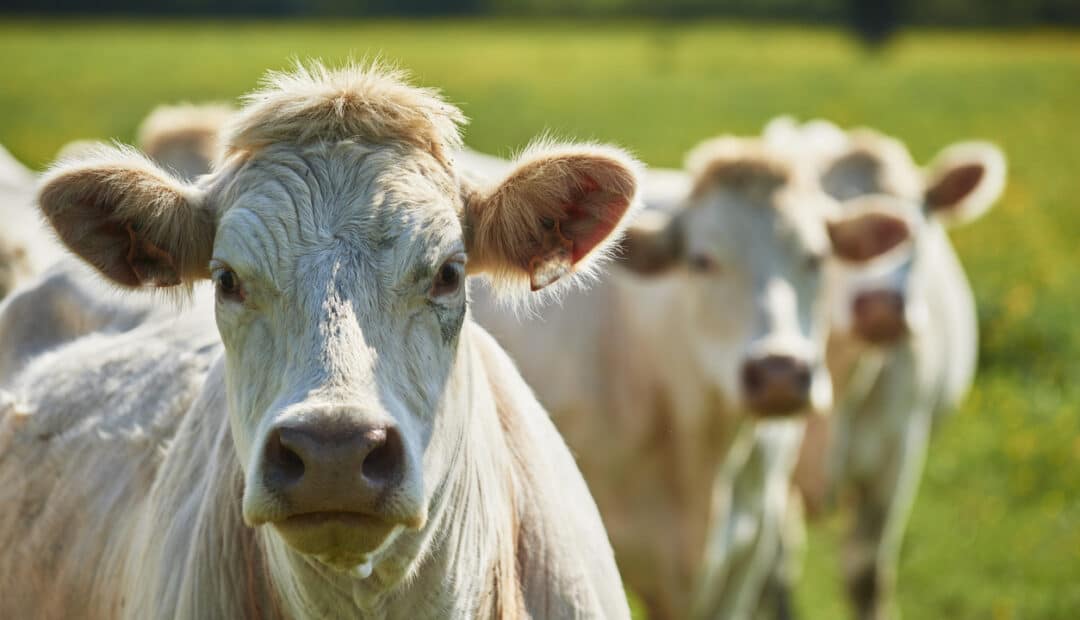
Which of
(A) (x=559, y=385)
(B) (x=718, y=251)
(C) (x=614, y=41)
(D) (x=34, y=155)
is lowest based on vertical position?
(A) (x=559, y=385)

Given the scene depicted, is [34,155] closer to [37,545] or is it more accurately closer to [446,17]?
[37,545]

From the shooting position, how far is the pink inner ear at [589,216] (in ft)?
11.0

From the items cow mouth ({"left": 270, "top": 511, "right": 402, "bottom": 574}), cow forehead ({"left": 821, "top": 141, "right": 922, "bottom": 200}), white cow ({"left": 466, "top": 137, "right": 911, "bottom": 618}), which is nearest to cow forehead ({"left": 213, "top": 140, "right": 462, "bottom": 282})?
cow mouth ({"left": 270, "top": 511, "right": 402, "bottom": 574})

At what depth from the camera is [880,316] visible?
7035 millimetres

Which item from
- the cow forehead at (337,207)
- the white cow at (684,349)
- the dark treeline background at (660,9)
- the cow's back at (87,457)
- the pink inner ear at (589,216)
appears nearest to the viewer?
the cow forehead at (337,207)

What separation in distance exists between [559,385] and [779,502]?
1.13 m

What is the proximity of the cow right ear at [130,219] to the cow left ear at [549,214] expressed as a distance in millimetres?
605

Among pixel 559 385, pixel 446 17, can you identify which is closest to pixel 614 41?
pixel 446 17

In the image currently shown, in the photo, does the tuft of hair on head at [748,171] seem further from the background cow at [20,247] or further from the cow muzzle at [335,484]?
the cow muzzle at [335,484]

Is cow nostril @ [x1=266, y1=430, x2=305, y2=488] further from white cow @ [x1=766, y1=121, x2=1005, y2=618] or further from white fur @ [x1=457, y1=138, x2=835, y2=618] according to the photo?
white cow @ [x1=766, y1=121, x2=1005, y2=618]

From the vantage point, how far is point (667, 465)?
652cm

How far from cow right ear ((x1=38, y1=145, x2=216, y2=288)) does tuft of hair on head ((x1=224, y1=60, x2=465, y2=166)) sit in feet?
0.61

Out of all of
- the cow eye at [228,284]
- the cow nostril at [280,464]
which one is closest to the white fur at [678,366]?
the cow eye at [228,284]

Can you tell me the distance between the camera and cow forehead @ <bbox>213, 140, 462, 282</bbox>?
9.66 ft
